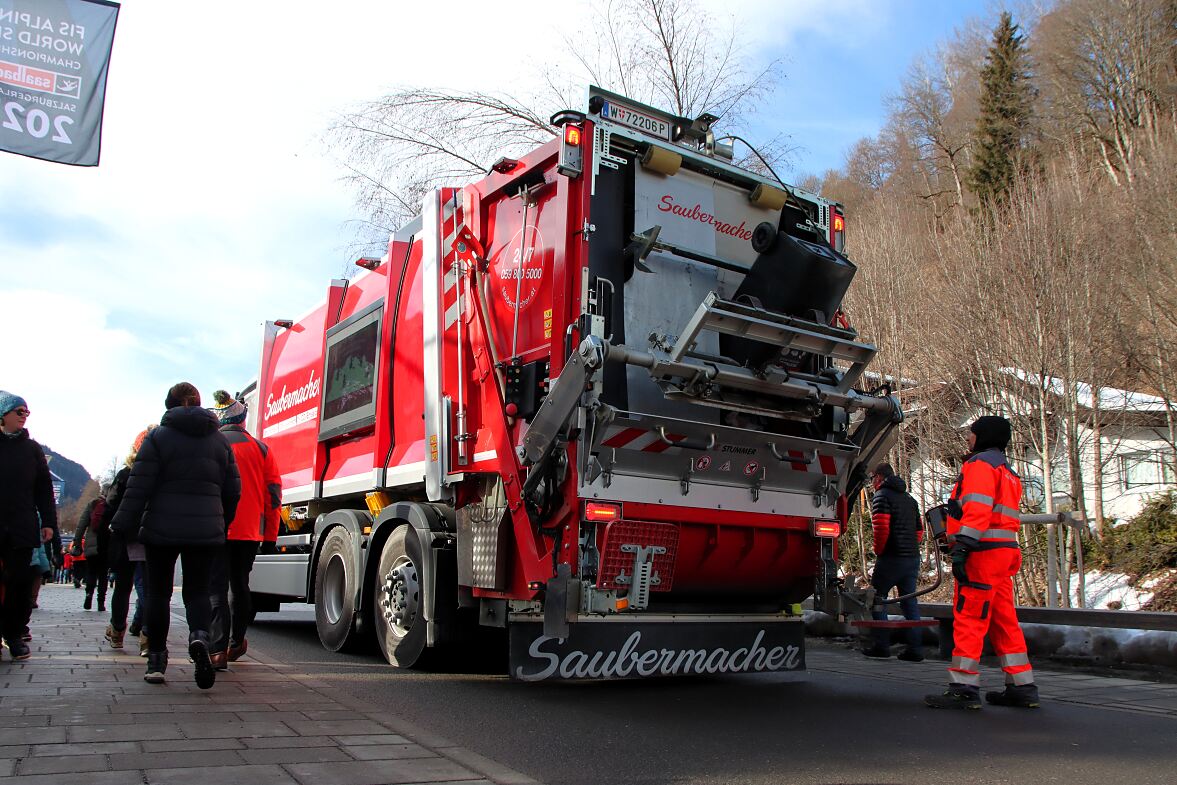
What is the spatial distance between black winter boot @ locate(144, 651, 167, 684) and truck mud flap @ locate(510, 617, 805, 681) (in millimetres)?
1905

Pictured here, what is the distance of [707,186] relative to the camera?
20.1 ft

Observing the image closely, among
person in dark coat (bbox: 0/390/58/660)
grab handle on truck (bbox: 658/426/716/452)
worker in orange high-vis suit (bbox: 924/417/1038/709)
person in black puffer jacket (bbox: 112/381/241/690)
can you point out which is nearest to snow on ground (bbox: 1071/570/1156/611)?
worker in orange high-vis suit (bbox: 924/417/1038/709)

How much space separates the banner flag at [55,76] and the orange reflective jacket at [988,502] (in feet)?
24.3

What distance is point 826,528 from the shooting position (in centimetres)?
609

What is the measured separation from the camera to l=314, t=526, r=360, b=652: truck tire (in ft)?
22.7

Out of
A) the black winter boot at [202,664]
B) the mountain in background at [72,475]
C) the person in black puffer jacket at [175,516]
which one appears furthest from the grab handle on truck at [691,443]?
the mountain in background at [72,475]

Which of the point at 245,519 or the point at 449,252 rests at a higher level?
the point at 449,252

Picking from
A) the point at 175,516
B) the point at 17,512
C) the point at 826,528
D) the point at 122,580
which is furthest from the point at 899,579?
the point at 17,512

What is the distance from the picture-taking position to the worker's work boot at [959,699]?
526 centimetres

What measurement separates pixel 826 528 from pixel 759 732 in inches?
72.3

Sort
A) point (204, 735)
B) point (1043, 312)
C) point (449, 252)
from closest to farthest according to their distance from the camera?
point (204, 735) < point (449, 252) < point (1043, 312)

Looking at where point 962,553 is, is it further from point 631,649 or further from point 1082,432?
point 1082,432

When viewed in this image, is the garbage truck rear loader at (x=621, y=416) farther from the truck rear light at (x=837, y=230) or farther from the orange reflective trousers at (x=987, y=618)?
the orange reflective trousers at (x=987, y=618)

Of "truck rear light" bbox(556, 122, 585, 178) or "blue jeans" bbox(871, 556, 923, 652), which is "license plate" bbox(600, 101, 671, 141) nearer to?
"truck rear light" bbox(556, 122, 585, 178)
